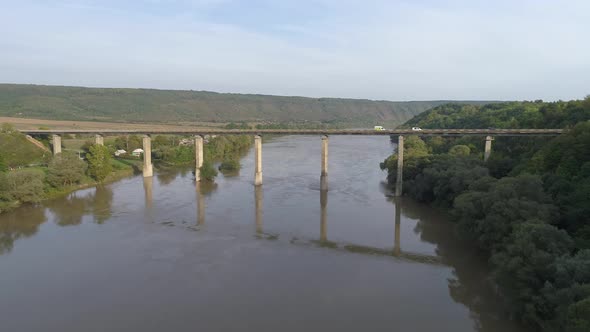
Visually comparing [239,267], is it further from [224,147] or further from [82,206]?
[224,147]

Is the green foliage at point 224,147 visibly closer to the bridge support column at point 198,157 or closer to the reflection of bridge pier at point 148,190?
the bridge support column at point 198,157

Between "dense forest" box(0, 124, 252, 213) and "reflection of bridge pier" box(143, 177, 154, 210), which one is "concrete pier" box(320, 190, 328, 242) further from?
"reflection of bridge pier" box(143, 177, 154, 210)

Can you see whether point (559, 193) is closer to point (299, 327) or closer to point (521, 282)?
point (521, 282)

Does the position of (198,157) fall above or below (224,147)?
above

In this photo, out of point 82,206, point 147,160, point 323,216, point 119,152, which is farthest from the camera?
point 119,152

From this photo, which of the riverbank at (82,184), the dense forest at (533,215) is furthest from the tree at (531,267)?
the riverbank at (82,184)

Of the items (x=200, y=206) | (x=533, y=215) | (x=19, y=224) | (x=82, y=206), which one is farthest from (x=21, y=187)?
(x=533, y=215)
